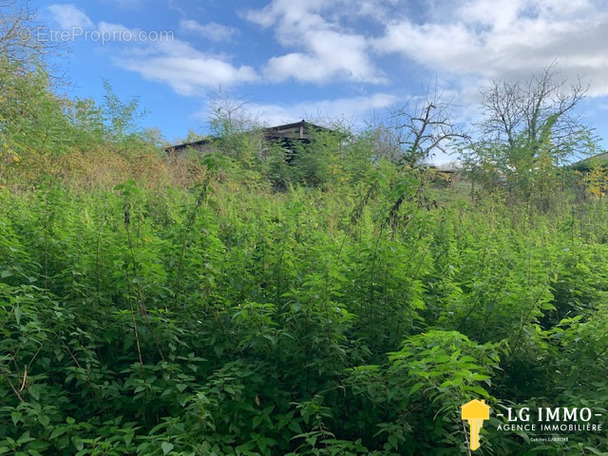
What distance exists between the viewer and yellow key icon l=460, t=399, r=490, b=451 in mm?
1850

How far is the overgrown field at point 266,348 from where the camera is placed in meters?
2.04

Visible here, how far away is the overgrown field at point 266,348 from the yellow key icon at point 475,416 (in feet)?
0.17

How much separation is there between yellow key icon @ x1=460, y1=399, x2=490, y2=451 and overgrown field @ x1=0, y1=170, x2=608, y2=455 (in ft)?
0.17

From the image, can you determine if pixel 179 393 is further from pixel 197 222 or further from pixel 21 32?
pixel 21 32

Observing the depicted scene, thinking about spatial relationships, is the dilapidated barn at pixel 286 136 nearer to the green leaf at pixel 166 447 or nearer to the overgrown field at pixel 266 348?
the overgrown field at pixel 266 348

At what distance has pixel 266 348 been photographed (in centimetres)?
253

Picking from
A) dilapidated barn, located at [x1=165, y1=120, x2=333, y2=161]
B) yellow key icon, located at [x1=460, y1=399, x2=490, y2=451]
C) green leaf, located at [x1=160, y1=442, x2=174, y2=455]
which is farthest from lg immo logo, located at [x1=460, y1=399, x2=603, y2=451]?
dilapidated barn, located at [x1=165, y1=120, x2=333, y2=161]

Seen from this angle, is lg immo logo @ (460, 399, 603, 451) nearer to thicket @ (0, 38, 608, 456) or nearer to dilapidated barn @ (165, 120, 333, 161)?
thicket @ (0, 38, 608, 456)

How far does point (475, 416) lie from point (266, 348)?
1.21m

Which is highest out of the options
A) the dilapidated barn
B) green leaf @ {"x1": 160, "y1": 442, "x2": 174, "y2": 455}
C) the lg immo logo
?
the dilapidated barn

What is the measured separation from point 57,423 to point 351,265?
6.85ft

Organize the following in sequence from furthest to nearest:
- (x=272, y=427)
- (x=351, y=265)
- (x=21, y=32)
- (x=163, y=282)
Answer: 1. (x=21, y=32)
2. (x=351, y=265)
3. (x=163, y=282)
4. (x=272, y=427)

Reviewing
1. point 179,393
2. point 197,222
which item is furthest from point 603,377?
point 197,222

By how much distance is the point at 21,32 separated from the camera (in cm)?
898
